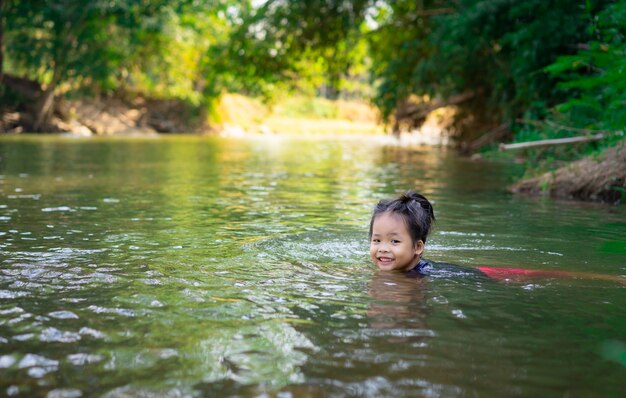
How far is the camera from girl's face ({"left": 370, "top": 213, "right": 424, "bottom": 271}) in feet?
18.9

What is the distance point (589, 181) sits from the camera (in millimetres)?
11297

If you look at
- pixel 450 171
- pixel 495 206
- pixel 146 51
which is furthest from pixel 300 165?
pixel 146 51

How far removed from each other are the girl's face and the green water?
184mm

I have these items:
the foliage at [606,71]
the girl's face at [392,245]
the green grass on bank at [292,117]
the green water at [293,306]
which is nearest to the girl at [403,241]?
the girl's face at [392,245]

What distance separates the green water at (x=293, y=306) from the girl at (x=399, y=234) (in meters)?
0.19

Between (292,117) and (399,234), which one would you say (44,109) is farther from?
(399,234)

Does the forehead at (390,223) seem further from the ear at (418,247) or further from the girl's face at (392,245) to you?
the ear at (418,247)

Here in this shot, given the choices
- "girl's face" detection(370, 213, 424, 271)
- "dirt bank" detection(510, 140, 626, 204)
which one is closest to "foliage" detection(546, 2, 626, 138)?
"dirt bank" detection(510, 140, 626, 204)

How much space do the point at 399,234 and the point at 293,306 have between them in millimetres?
1523

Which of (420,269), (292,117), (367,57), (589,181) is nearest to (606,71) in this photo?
(589,181)

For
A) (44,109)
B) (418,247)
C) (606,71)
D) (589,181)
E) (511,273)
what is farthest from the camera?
(44,109)

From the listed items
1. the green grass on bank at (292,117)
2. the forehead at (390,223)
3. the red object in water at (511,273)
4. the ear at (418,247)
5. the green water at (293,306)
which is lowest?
the green water at (293,306)

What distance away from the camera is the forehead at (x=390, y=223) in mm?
5754

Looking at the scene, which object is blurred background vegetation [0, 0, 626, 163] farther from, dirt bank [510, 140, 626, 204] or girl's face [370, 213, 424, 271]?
girl's face [370, 213, 424, 271]
